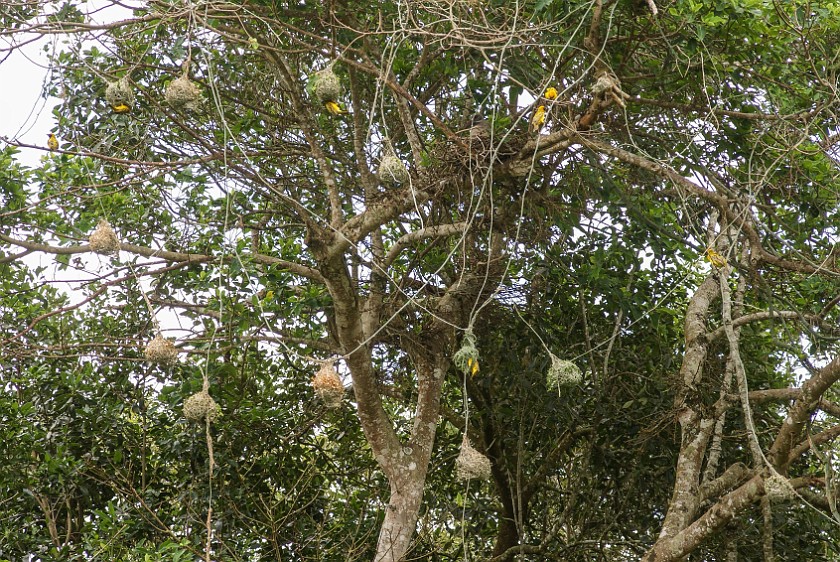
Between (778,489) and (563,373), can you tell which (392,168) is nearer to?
(563,373)

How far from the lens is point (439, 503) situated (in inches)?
214

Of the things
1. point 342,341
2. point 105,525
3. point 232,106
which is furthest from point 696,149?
point 105,525

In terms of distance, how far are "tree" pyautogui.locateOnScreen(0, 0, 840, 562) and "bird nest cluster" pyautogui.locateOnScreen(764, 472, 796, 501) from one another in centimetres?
66

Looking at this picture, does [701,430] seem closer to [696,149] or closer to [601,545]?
[601,545]

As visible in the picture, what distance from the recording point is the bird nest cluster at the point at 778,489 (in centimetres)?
308

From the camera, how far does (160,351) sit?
10.7 ft

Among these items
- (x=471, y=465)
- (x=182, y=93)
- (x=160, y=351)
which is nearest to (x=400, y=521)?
(x=471, y=465)

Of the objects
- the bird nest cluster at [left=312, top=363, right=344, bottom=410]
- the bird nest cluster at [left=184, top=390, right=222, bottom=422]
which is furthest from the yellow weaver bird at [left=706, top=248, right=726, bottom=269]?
the bird nest cluster at [left=184, top=390, right=222, bottom=422]

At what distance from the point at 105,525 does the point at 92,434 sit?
719 millimetres

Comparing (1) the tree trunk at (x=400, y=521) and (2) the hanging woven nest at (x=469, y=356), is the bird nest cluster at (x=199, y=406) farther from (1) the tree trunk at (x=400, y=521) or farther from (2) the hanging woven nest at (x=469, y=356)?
(1) the tree trunk at (x=400, y=521)

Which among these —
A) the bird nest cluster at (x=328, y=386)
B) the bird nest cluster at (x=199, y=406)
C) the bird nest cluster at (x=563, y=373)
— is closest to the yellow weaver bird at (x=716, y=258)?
the bird nest cluster at (x=563, y=373)

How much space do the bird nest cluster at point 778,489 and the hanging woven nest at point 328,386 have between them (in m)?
1.47

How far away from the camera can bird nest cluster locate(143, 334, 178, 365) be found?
10.7 feet

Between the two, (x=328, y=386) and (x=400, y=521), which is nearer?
(x=328, y=386)
